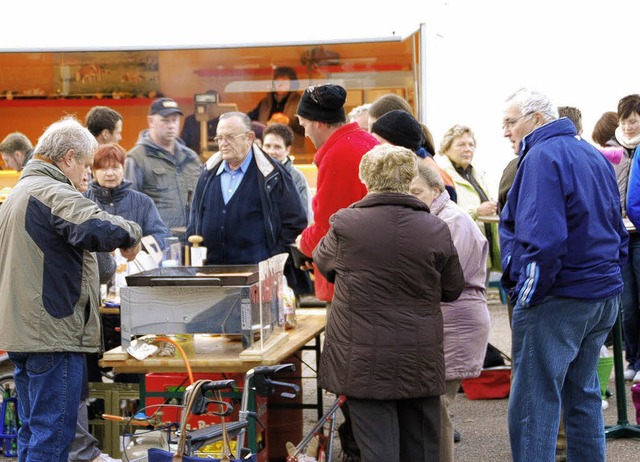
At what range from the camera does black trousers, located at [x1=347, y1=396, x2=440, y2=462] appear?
4457 mm

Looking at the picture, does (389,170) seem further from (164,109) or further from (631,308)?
(164,109)

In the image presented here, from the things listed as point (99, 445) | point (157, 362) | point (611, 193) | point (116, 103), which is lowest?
point (99, 445)

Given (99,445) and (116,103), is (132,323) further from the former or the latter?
(116,103)

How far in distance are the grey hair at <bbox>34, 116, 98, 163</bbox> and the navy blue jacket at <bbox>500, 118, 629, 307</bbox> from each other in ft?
6.24

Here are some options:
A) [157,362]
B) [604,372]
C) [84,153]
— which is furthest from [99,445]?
[604,372]

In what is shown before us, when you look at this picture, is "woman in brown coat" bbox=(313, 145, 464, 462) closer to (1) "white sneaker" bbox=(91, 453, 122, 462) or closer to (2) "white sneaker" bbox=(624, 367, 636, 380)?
(1) "white sneaker" bbox=(91, 453, 122, 462)

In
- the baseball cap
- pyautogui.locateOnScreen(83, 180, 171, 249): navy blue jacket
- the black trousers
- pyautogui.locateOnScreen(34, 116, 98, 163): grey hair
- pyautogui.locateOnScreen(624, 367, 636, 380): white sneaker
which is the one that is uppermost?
the baseball cap

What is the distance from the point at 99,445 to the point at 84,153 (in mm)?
1855

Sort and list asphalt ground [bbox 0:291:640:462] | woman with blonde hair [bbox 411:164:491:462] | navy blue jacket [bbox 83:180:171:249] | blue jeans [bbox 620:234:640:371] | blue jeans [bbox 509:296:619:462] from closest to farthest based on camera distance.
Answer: blue jeans [bbox 509:296:619:462], woman with blonde hair [bbox 411:164:491:462], asphalt ground [bbox 0:291:640:462], navy blue jacket [bbox 83:180:171:249], blue jeans [bbox 620:234:640:371]

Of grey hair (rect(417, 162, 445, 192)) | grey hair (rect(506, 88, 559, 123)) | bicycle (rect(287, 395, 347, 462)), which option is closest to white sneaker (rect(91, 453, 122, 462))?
bicycle (rect(287, 395, 347, 462))

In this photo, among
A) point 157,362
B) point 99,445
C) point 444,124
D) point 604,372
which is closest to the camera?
point 157,362

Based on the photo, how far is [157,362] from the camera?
186 inches

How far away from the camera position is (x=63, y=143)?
4812mm

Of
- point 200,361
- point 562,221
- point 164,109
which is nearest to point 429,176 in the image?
point 562,221
